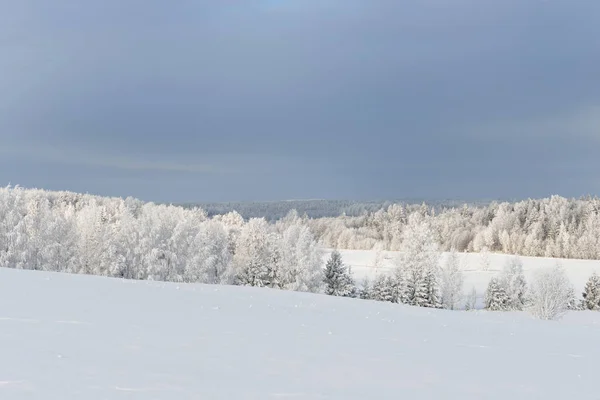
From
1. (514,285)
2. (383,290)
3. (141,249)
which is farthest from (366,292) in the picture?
(141,249)

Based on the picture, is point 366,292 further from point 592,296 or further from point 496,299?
point 592,296

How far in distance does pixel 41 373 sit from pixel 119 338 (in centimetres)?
296

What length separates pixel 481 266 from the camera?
106 m

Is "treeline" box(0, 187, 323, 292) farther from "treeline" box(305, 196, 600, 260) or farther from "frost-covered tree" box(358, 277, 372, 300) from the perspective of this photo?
"treeline" box(305, 196, 600, 260)

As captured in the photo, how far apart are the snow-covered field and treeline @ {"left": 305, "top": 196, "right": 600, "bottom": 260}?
319 inches

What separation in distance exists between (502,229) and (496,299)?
79.7m

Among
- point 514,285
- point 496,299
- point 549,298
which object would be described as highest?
point 514,285

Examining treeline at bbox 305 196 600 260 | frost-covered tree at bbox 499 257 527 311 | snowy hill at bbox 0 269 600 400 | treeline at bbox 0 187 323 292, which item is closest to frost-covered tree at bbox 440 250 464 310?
frost-covered tree at bbox 499 257 527 311

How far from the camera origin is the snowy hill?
8.17 meters

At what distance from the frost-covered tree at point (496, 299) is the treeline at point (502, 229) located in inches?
1968

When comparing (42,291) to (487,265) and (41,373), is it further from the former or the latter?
(487,265)

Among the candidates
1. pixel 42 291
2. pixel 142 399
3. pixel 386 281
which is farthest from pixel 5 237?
pixel 142 399

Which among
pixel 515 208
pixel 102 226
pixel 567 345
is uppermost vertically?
pixel 515 208

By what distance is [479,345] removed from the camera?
15.4 m
